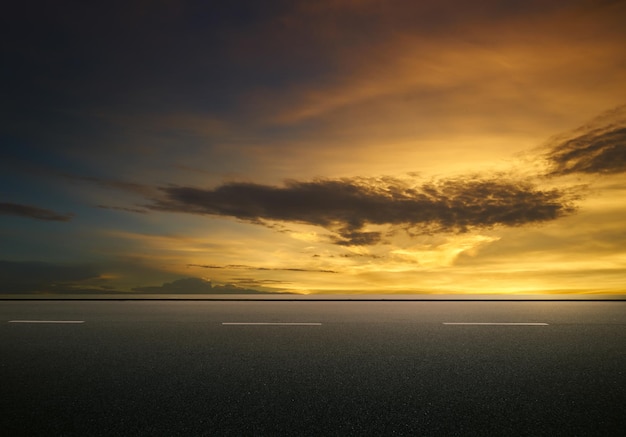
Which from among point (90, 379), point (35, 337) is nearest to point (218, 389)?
point (90, 379)

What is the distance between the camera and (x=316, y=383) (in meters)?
4.85

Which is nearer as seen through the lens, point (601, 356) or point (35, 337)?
point (601, 356)

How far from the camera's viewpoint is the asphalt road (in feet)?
11.8

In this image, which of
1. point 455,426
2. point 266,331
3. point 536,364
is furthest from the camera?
point 266,331

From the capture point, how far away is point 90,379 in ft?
16.8

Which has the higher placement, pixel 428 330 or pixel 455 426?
pixel 428 330

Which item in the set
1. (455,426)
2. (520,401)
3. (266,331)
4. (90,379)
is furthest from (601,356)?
(90,379)

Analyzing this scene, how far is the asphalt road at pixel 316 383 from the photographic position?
11.8 ft

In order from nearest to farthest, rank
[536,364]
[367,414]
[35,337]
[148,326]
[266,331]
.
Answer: [367,414]
[536,364]
[35,337]
[266,331]
[148,326]

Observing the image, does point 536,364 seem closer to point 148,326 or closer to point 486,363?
point 486,363

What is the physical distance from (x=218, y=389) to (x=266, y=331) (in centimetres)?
451

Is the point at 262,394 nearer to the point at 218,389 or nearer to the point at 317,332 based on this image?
the point at 218,389

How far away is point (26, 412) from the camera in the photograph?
13.0 feet

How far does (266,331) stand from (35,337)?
4.18 meters
